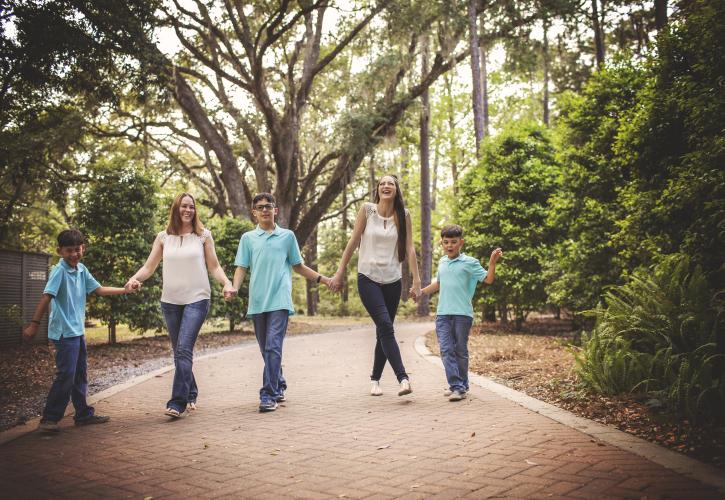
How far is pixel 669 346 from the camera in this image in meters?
5.18

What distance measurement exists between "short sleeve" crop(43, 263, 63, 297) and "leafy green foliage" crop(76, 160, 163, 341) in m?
8.08

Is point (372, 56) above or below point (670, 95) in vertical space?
above

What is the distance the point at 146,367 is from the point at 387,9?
13923mm

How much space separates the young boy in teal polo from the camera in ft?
18.3

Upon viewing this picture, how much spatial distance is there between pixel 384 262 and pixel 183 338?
6.92 ft

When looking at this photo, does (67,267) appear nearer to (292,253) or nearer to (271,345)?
(271,345)

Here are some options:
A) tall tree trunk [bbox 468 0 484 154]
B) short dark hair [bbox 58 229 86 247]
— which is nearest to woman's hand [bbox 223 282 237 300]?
short dark hair [bbox 58 229 86 247]

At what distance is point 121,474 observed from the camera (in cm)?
353

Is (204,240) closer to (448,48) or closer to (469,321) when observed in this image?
(469,321)

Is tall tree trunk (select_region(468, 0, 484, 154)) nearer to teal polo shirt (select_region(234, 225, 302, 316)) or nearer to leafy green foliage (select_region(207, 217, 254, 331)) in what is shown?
leafy green foliage (select_region(207, 217, 254, 331))

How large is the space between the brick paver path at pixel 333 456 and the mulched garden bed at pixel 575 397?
442 mm

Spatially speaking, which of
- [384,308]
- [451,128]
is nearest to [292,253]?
[384,308]

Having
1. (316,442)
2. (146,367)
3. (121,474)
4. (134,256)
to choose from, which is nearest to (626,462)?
(316,442)

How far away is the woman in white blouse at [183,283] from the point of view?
5.25 metres
